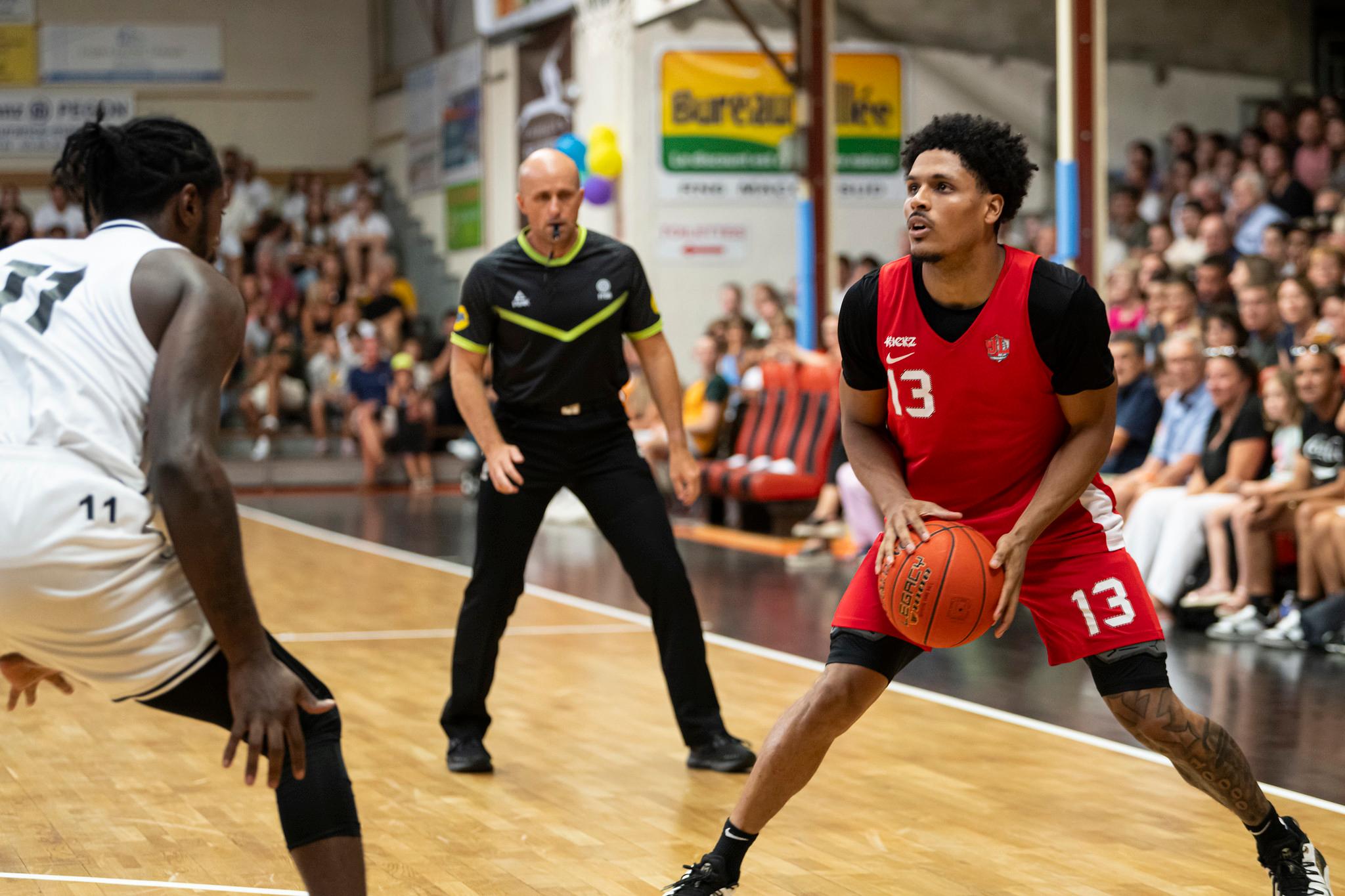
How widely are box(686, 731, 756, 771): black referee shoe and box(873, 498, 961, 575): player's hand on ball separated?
1744 millimetres

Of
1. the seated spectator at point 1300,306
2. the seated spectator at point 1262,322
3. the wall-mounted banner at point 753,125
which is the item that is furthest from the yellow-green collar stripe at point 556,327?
the wall-mounted banner at point 753,125

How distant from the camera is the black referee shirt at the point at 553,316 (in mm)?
5441

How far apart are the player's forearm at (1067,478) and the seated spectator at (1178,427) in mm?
5278

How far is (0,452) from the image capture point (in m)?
2.73

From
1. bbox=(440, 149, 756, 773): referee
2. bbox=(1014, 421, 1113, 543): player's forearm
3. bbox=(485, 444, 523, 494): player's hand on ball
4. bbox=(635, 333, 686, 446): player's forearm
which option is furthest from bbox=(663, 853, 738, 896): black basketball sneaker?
bbox=(635, 333, 686, 446): player's forearm

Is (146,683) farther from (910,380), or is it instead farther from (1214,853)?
(1214,853)

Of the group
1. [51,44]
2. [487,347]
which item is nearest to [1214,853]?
[487,347]

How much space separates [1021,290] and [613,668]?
13.2 ft

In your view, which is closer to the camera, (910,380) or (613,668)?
(910,380)

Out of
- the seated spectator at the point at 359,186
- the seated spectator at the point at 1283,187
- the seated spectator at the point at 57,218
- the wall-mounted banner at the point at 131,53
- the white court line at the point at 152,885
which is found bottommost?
the white court line at the point at 152,885

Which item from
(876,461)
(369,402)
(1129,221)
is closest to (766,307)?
(1129,221)

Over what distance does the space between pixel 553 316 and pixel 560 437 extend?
372 millimetres

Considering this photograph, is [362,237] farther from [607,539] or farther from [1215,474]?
[607,539]

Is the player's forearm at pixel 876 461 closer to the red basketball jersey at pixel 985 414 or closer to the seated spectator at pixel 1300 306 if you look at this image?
the red basketball jersey at pixel 985 414
